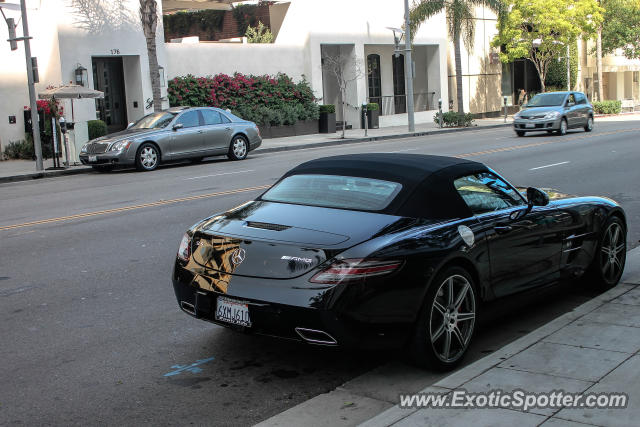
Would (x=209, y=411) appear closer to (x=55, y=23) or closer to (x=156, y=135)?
(x=156, y=135)

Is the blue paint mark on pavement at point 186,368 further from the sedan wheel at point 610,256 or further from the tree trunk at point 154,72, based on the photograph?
the tree trunk at point 154,72

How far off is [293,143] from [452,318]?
25.2 m

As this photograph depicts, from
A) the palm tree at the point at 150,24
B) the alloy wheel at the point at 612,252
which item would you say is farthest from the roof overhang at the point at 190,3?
the alloy wheel at the point at 612,252

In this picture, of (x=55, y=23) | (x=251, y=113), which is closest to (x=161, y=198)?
(x=55, y=23)

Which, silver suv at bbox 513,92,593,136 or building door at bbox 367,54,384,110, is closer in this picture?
silver suv at bbox 513,92,593,136

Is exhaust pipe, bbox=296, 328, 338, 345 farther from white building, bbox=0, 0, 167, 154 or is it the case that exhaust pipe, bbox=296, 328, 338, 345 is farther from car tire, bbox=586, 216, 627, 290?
white building, bbox=0, 0, 167, 154

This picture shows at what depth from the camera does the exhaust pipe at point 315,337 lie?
4785 millimetres

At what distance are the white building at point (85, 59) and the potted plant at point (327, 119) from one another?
8.79 m

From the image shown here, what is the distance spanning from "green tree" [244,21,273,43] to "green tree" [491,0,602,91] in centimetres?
1372

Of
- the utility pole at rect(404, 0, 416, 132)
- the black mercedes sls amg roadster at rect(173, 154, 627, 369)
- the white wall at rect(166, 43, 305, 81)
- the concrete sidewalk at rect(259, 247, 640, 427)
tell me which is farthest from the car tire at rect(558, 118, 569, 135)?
the concrete sidewalk at rect(259, 247, 640, 427)

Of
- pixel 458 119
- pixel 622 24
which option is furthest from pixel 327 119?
pixel 622 24

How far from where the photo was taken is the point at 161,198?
14.1 metres

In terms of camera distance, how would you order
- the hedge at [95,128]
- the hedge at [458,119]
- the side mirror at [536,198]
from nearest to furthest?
1. the side mirror at [536,198]
2. the hedge at [95,128]
3. the hedge at [458,119]

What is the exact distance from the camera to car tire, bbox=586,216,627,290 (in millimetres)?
7000
